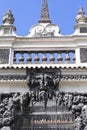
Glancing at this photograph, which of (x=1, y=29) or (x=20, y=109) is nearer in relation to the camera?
(x=20, y=109)

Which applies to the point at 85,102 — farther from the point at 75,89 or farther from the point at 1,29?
the point at 1,29

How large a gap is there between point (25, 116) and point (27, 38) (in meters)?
2.33

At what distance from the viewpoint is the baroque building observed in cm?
952

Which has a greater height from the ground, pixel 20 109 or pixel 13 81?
pixel 13 81

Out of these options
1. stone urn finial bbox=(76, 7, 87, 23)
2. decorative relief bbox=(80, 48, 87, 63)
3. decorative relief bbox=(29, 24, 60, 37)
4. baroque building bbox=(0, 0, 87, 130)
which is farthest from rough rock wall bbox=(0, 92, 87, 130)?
stone urn finial bbox=(76, 7, 87, 23)

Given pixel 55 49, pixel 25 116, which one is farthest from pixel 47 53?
pixel 25 116

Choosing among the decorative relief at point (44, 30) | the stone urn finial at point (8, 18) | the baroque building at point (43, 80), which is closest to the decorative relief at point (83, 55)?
the baroque building at point (43, 80)

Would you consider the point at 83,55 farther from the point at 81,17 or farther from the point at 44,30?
the point at 44,30

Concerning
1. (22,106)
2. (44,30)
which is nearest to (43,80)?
(22,106)

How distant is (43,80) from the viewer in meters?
9.90

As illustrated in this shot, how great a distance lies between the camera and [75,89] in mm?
9867

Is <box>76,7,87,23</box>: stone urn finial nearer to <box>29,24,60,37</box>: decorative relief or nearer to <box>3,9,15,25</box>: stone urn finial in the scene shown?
<box>29,24,60,37</box>: decorative relief

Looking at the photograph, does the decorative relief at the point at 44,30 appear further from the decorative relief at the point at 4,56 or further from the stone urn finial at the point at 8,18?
the decorative relief at the point at 4,56

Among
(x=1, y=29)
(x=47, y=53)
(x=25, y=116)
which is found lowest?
(x=25, y=116)
